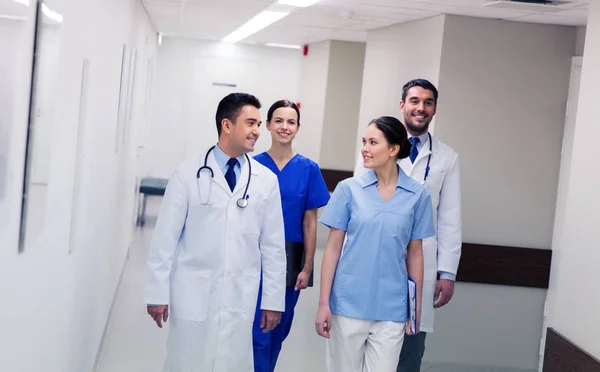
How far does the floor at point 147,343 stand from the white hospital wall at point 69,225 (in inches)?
11.3

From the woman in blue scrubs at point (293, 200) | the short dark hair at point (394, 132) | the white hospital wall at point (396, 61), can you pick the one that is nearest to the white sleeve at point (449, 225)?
the woman in blue scrubs at point (293, 200)

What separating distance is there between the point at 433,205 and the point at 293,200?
711mm

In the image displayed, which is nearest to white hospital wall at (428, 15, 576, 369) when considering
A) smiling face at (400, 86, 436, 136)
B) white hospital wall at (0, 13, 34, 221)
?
smiling face at (400, 86, 436, 136)

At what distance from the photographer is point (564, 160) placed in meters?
6.16

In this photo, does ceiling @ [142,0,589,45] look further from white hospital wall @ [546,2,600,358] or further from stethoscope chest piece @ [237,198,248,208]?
stethoscope chest piece @ [237,198,248,208]

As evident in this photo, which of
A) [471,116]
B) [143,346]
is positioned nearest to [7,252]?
[143,346]

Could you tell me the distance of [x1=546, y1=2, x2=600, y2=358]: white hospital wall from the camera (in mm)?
3734

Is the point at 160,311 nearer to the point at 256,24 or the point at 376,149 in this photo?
the point at 376,149

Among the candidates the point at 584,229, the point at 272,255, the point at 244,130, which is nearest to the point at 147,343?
the point at 272,255

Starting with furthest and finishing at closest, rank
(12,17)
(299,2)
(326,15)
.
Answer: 1. (326,15)
2. (299,2)
3. (12,17)

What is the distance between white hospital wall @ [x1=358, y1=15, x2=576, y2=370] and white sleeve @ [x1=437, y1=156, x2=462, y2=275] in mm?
1885

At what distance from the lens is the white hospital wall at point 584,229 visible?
373 cm

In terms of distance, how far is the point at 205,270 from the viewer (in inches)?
137

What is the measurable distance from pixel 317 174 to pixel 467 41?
6.99ft
